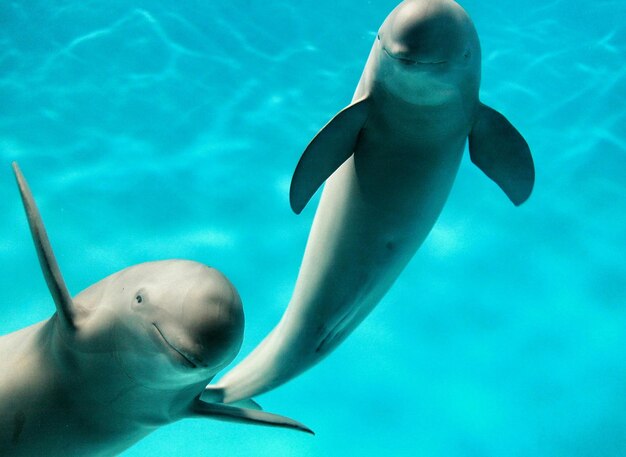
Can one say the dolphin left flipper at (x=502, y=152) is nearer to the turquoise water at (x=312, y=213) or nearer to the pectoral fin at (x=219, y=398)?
the pectoral fin at (x=219, y=398)

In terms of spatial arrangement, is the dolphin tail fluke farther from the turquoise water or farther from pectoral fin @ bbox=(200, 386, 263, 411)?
the turquoise water

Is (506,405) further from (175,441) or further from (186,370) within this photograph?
(186,370)

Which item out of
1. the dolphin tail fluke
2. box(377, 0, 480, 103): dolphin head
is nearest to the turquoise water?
the dolphin tail fluke

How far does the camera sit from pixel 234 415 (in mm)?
3057

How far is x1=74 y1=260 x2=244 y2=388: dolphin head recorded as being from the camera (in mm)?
2299

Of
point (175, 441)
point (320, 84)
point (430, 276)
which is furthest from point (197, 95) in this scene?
point (175, 441)

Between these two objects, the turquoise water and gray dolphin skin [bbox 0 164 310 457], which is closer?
gray dolphin skin [bbox 0 164 310 457]

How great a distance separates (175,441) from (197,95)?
469 centimetres

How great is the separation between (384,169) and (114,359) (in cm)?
193

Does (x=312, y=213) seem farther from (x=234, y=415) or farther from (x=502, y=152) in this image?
(x=234, y=415)

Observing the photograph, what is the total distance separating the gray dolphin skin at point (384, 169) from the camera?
10.9 ft

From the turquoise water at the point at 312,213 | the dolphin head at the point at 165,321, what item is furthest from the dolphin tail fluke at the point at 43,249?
the turquoise water at the point at 312,213

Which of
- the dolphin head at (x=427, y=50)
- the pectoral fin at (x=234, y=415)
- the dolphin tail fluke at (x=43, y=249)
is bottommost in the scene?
the pectoral fin at (x=234, y=415)

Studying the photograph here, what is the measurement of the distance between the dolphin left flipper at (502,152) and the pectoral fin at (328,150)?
28.7 inches
